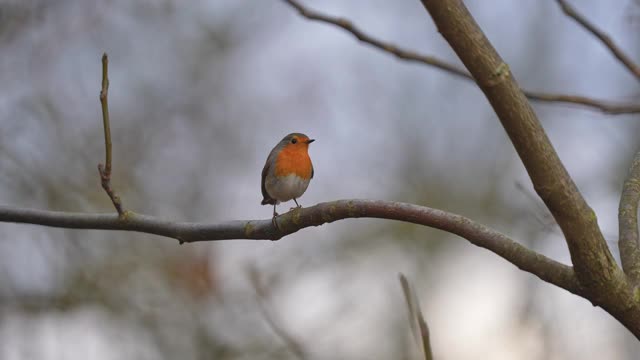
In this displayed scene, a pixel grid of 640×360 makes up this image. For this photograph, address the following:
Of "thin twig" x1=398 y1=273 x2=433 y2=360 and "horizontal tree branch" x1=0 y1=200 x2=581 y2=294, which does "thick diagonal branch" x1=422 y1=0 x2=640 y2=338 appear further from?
"thin twig" x1=398 y1=273 x2=433 y2=360

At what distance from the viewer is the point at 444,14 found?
1.16m

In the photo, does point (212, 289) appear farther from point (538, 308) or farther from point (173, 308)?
point (538, 308)

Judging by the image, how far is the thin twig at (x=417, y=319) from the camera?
3.74 ft

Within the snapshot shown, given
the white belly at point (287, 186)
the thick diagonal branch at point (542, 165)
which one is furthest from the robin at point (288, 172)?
the thick diagonal branch at point (542, 165)

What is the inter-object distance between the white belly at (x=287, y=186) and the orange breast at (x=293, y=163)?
3cm

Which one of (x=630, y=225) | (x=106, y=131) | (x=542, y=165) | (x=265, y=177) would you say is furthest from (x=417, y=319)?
(x=265, y=177)

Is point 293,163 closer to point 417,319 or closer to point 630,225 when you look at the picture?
point 630,225

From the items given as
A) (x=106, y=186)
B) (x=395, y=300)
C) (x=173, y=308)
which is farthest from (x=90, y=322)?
(x=106, y=186)

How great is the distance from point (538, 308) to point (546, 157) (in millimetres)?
4581

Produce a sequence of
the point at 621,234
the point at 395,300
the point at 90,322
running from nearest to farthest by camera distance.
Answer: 1. the point at 621,234
2. the point at 90,322
3. the point at 395,300

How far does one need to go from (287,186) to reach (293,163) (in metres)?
0.14

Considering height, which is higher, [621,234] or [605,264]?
[621,234]

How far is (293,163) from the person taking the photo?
395cm

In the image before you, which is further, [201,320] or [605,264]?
[201,320]
